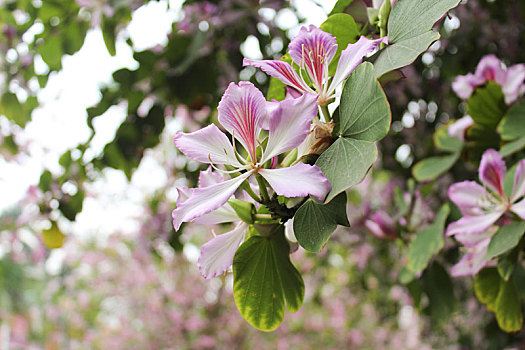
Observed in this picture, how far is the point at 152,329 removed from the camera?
10.9 feet

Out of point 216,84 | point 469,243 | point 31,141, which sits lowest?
point 31,141

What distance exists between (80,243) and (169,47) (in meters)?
3.36

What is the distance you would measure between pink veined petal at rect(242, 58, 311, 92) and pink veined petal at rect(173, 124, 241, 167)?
0.06 meters

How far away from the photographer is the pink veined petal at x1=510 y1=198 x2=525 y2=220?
507mm

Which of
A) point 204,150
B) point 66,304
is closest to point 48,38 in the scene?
point 204,150

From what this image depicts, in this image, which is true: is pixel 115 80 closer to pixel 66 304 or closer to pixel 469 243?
pixel 469 243

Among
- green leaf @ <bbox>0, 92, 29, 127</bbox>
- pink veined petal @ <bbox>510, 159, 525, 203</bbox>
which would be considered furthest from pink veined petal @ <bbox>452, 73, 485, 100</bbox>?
green leaf @ <bbox>0, 92, 29, 127</bbox>

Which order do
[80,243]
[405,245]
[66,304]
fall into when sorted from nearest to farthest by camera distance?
1. [405,245]
2. [80,243]
3. [66,304]

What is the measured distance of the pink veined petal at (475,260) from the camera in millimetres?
566

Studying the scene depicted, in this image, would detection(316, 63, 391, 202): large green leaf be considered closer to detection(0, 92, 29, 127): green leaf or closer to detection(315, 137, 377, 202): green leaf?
detection(315, 137, 377, 202): green leaf

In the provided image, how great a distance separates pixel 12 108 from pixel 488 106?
1.18 m

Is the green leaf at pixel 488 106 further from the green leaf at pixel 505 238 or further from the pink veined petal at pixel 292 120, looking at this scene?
the pink veined petal at pixel 292 120

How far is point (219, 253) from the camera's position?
38 centimetres

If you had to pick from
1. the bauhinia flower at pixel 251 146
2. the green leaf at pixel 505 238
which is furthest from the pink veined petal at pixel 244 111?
the green leaf at pixel 505 238
